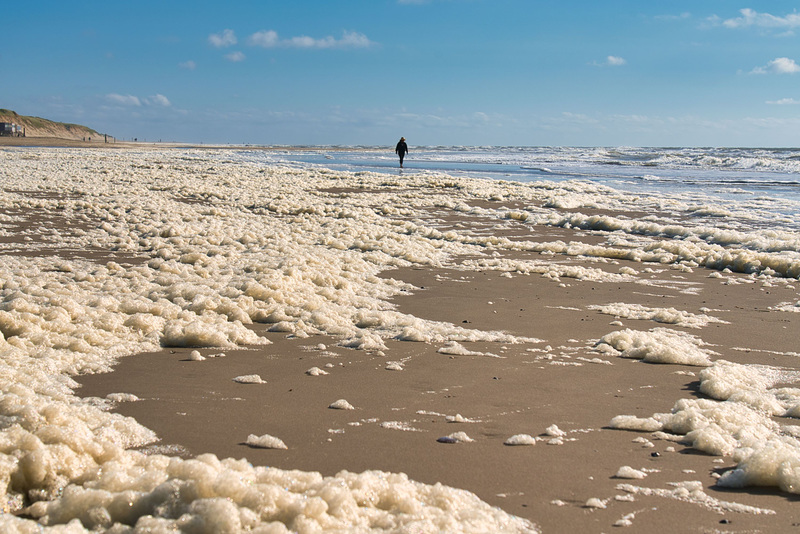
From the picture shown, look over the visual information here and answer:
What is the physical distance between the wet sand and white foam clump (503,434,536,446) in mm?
45

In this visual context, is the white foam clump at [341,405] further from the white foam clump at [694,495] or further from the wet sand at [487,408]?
the white foam clump at [694,495]

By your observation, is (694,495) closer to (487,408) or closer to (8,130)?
(487,408)

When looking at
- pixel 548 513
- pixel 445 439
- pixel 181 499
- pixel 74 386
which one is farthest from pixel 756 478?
pixel 74 386

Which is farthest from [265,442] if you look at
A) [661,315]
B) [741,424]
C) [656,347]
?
[661,315]

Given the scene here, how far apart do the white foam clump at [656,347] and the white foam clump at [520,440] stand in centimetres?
190

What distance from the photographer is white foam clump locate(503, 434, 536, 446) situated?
3.38 meters

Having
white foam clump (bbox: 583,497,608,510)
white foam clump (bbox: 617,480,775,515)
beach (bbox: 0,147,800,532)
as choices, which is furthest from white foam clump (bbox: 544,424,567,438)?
white foam clump (bbox: 583,497,608,510)

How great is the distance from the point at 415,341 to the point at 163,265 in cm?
342

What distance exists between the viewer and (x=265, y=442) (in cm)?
328

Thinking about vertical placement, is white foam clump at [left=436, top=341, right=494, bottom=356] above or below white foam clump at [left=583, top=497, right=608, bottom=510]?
above

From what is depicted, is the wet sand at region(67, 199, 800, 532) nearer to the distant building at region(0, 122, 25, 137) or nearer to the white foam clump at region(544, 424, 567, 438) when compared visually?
the white foam clump at region(544, 424, 567, 438)

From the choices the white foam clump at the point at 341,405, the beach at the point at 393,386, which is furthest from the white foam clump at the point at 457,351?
the white foam clump at the point at 341,405

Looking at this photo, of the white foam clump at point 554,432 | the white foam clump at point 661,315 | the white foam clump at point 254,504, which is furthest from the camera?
the white foam clump at point 661,315

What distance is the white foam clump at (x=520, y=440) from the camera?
3.38 m
